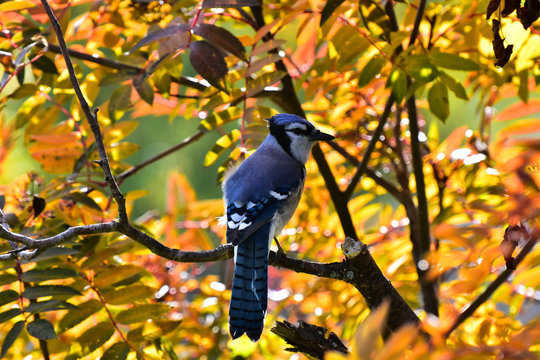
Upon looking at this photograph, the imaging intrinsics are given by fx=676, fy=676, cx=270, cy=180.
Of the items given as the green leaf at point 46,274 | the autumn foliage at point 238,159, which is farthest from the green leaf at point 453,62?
the green leaf at point 46,274

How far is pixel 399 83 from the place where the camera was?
1528mm

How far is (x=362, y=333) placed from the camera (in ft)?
2.16

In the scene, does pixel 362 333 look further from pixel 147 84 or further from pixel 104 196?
pixel 104 196

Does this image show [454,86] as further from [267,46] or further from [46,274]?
[46,274]

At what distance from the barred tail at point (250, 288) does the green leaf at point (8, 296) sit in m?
0.49

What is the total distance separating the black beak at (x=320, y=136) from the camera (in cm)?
189

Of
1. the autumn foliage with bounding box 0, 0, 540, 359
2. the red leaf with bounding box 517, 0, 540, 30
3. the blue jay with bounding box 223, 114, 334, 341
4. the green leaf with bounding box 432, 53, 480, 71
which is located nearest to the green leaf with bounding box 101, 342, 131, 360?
the autumn foliage with bounding box 0, 0, 540, 359

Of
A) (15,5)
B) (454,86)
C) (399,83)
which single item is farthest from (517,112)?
(15,5)

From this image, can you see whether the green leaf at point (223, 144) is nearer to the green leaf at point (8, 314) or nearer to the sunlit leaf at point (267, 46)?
the sunlit leaf at point (267, 46)

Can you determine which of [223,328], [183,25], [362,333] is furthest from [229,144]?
[362,333]

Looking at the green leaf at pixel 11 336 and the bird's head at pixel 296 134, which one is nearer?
the green leaf at pixel 11 336

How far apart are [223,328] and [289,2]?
1008mm

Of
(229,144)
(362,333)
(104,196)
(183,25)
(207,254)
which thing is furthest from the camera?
(104,196)

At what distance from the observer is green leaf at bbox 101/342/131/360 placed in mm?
1556
